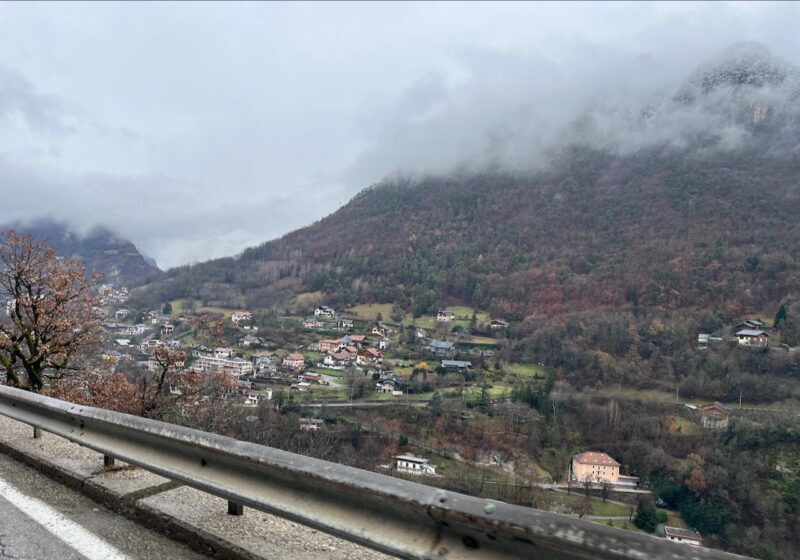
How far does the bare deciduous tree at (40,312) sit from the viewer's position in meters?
9.10

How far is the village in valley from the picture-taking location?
59.7ft

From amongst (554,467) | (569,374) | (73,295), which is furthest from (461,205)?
(73,295)

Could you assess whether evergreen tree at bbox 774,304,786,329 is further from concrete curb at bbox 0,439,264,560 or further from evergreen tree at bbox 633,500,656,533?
concrete curb at bbox 0,439,264,560

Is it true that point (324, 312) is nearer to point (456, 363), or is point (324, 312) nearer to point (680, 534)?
point (456, 363)

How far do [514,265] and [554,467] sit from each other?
87.3 meters

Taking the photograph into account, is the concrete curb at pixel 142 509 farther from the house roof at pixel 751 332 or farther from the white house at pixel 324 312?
the white house at pixel 324 312

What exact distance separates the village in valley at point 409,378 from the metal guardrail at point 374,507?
3.71 metres

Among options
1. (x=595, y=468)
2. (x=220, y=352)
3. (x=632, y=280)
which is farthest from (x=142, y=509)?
(x=632, y=280)

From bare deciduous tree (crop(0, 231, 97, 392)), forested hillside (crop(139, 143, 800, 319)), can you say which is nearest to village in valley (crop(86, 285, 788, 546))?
bare deciduous tree (crop(0, 231, 97, 392))

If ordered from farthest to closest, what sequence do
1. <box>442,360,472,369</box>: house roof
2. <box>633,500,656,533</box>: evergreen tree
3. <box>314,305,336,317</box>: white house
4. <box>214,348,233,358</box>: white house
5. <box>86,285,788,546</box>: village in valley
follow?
<box>314,305,336,317</box>: white house
<box>442,360,472,369</box>: house roof
<box>214,348,233,358</box>: white house
<box>633,500,656,533</box>: evergreen tree
<box>86,285,788,546</box>: village in valley

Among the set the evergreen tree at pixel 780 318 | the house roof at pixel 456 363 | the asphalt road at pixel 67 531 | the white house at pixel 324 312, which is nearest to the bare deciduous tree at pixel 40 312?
the asphalt road at pixel 67 531

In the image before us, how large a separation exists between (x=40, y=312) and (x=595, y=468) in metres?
28.4

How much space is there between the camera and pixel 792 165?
124m

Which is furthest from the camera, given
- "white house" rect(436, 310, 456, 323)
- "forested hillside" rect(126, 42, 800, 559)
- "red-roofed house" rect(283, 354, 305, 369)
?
"white house" rect(436, 310, 456, 323)
